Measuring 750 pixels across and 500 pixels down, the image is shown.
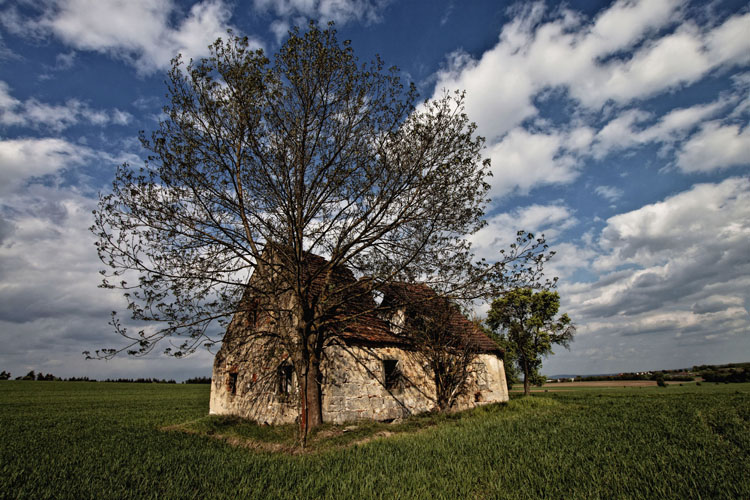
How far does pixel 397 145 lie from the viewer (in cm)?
1049

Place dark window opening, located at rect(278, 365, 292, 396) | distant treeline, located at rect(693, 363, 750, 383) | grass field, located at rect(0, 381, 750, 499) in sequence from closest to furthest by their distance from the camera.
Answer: grass field, located at rect(0, 381, 750, 499) → dark window opening, located at rect(278, 365, 292, 396) → distant treeline, located at rect(693, 363, 750, 383)

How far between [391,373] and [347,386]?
2.78 m

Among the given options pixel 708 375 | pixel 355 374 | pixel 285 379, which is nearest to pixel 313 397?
pixel 355 374

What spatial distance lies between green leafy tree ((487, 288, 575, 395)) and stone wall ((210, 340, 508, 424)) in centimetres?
1220

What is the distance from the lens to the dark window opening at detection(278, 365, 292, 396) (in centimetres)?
1341

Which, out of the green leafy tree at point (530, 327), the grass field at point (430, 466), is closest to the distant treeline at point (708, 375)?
the green leafy tree at point (530, 327)

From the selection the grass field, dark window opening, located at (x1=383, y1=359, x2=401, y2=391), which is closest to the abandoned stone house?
dark window opening, located at (x1=383, y1=359, x2=401, y2=391)

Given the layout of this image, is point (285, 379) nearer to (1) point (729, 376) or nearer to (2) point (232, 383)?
(2) point (232, 383)

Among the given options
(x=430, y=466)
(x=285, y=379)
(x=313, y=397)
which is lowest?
(x=430, y=466)

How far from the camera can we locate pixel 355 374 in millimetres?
12664

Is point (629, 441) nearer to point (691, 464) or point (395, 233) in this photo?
point (691, 464)

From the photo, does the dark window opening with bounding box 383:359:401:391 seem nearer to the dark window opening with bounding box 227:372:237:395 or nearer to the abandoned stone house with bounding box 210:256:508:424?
the abandoned stone house with bounding box 210:256:508:424

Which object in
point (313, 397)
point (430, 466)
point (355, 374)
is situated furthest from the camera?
point (355, 374)

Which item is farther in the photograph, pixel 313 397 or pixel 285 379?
pixel 285 379
